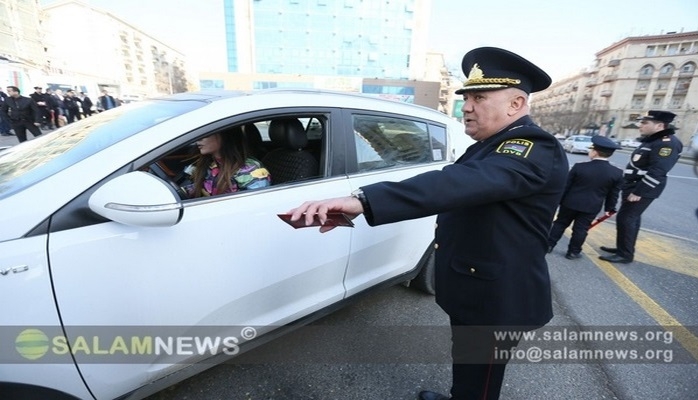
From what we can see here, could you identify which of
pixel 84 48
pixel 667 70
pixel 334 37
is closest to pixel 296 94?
pixel 334 37

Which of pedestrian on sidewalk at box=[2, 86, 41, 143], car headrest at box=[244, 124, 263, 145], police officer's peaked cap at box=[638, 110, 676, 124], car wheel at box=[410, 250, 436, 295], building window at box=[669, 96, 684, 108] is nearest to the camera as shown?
car headrest at box=[244, 124, 263, 145]

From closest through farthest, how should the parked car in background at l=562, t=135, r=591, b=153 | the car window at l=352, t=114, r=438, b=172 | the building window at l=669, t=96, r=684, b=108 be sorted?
the car window at l=352, t=114, r=438, b=172
the parked car in background at l=562, t=135, r=591, b=153
the building window at l=669, t=96, r=684, b=108

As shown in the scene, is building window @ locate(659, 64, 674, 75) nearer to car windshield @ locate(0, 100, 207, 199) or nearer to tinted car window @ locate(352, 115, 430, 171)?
tinted car window @ locate(352, 115, 430, 171)

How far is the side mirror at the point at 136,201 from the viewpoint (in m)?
1.10

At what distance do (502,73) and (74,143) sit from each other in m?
1.91

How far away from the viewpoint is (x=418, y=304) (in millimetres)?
2773

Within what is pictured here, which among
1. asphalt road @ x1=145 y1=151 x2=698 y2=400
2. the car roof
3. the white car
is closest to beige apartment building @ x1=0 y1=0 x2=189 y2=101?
the car roof

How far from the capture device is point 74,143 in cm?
157

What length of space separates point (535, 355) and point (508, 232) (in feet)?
5.09

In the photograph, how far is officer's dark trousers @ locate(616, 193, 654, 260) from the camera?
3.64 meters

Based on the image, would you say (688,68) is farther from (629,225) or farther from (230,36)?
(629,225)

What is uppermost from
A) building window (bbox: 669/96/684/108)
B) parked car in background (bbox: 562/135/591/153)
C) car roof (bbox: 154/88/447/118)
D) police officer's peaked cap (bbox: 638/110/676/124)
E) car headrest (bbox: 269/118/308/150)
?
building window (bbox: 669/96/684/108)

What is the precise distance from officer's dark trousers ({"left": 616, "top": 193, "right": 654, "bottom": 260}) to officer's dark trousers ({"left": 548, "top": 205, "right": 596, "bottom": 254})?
38cm

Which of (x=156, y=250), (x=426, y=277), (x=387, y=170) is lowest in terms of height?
(x=426, y=277)
